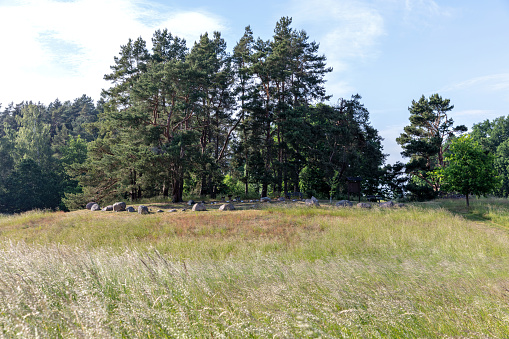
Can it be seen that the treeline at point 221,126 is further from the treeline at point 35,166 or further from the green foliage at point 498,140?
the green foliage at point 498,140

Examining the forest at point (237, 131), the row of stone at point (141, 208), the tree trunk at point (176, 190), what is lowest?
the row of stone at point (141, 208)

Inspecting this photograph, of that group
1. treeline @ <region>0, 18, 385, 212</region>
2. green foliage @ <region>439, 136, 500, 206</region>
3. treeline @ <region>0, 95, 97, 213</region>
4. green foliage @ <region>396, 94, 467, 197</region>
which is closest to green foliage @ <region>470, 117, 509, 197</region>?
green foliage @ <region>396, 94, 467, 197</region>

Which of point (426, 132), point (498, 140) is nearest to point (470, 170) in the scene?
point (426, 132)

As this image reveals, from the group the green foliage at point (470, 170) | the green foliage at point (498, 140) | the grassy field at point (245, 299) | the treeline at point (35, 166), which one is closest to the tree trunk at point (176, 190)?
the treeline at point (35, 166)

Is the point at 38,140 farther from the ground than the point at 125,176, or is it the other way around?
the point at 38,140

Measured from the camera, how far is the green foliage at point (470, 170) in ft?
65.7

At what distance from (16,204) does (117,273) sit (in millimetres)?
51410

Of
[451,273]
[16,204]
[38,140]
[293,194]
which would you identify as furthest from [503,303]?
[38,140]

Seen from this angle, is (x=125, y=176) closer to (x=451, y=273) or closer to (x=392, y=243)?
(x=392, y=243)

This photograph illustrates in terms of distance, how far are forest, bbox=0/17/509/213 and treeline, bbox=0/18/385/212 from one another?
122 mm

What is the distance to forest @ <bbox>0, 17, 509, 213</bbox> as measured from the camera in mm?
25672

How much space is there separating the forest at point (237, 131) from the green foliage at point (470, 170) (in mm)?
1181

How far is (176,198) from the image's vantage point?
26625 millimetres

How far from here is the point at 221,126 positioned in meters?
35.9
